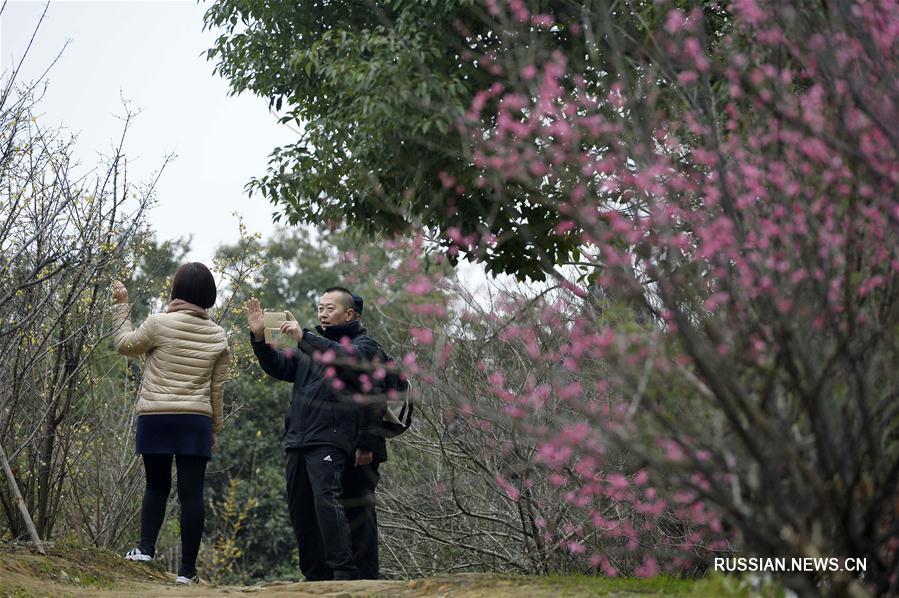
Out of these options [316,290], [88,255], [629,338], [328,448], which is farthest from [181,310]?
[316,290]

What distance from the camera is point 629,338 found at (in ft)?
10.1

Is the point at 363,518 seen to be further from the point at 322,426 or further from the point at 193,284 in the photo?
the point at 193,284

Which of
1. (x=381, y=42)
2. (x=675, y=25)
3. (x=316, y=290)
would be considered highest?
(x=316, y=290)

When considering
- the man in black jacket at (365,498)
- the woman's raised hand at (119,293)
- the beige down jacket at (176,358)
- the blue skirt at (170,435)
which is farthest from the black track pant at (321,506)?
the woman's raised hand at (119,293)

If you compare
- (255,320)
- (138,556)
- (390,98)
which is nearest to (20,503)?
(138,556)

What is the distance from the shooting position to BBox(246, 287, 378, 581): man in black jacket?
19.5ft

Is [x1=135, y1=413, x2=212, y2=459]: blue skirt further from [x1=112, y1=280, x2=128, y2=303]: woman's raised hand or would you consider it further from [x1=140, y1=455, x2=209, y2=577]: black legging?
[x1=112, y1=280, x2=128, y2=303]: woman's raised hand

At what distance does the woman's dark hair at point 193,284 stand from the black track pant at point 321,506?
3.40 ft

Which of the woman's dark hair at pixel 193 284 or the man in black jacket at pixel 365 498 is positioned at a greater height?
the woman's dark hair at pixel 193 284

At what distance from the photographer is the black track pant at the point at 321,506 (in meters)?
5.94

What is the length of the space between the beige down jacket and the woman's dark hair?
0.31ft

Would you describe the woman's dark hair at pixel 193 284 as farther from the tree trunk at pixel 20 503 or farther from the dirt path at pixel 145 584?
the dirt path at pixel 145 584

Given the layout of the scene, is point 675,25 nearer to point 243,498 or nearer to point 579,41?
point 579,41

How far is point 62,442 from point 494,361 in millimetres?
3058
